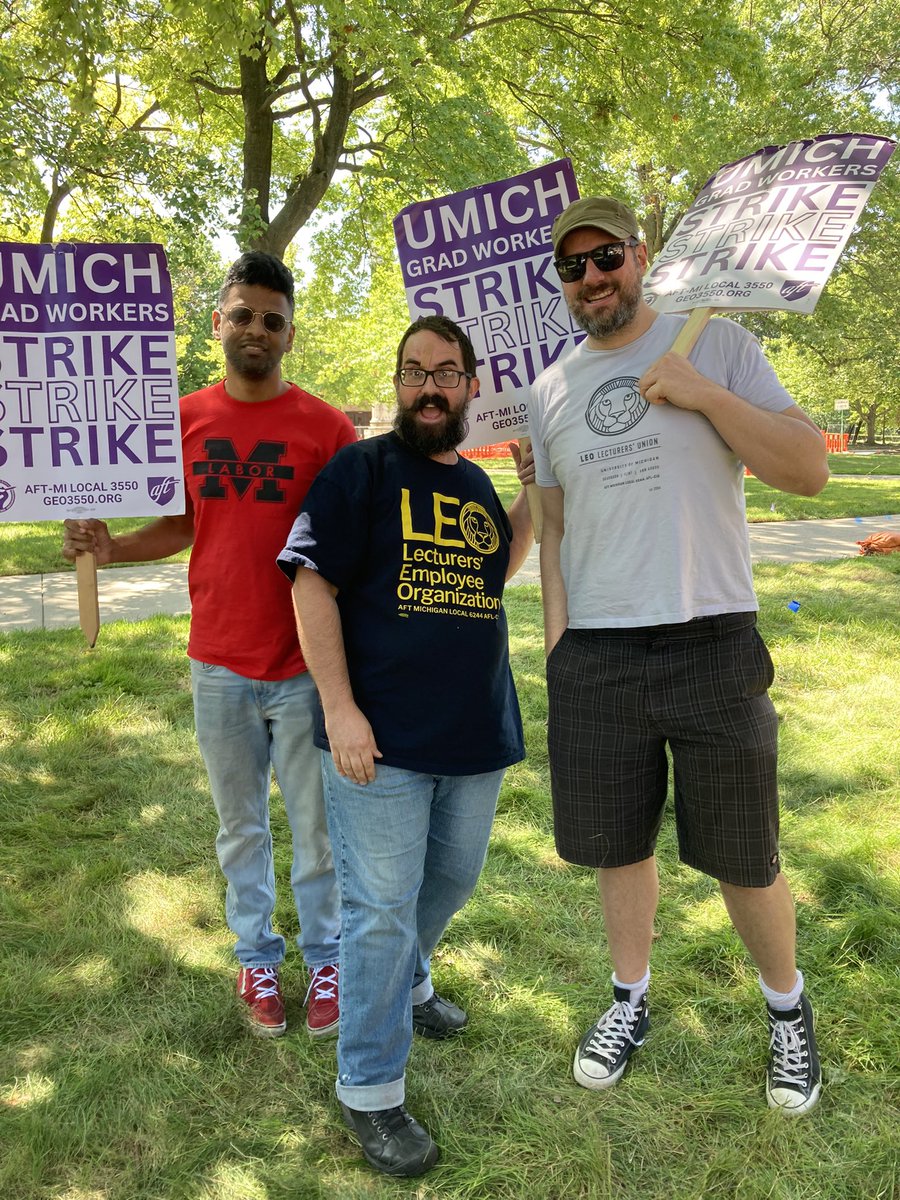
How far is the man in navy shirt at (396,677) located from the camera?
213 cm

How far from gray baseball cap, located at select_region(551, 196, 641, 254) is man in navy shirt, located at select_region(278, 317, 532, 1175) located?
0.40 metres

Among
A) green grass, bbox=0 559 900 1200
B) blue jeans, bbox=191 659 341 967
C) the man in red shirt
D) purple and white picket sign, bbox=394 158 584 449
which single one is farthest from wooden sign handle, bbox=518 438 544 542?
green grass, bbox=0 559 900 1200

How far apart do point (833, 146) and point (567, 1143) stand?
9.18 feet

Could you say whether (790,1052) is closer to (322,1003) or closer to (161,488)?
(322,1003)

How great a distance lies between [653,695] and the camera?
2.29m

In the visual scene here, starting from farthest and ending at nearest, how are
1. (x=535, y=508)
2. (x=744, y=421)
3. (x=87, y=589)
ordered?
1. (x=87, y=589)
2. (x=535, y=508)
3. (x=744, y=421)

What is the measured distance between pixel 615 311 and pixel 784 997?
1.96m

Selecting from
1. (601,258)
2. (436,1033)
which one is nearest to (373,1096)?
(436,1033)

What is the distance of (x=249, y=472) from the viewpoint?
2.56 m

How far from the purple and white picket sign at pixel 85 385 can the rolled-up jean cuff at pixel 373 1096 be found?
1.74 m

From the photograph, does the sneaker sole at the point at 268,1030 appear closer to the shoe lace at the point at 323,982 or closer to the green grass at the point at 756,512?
the shoe lace at the point at 323,982

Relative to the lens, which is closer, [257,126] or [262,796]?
[262,796]

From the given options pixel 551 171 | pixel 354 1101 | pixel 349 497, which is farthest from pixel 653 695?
pixel 551 171

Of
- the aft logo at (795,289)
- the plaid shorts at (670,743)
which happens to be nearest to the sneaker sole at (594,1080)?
the plaid shorts at (670,743)
